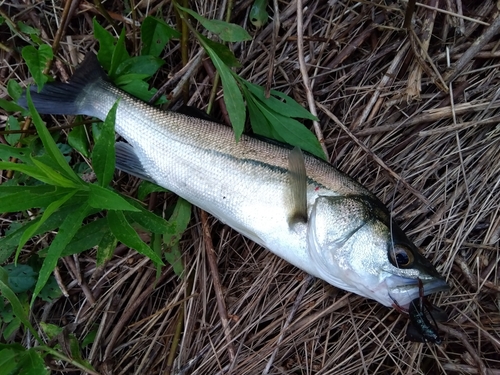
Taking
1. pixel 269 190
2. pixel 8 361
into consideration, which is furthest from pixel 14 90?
pixel 269 190

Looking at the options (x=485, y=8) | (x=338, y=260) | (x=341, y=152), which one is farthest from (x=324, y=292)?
(x=485, y=8)

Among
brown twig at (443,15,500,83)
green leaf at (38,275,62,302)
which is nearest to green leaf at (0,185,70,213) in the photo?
green leaf at (38,275,62,302)

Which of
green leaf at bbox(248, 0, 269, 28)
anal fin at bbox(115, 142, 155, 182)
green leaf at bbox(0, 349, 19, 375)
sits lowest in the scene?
green leaf at bbox(0, 349, 19, 375)

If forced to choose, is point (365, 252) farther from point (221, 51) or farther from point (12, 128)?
point (12, 128)

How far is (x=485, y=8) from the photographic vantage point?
2.67 meters

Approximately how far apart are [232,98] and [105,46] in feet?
3.06

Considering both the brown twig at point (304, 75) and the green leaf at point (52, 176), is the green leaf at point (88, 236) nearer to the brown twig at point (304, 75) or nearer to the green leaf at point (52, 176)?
the green leaf at point (52, 176)

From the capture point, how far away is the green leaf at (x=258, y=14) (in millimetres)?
2713

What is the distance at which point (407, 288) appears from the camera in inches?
85.9

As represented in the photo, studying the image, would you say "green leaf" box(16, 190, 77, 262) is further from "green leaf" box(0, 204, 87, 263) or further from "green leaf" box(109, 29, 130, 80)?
"green leaf" box(109, 29, 130, 80)

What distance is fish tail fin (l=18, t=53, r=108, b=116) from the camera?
8.56 feet

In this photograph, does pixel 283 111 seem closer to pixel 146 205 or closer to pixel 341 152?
pixel 341 152

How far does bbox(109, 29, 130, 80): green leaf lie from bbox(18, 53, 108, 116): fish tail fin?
0.25ft

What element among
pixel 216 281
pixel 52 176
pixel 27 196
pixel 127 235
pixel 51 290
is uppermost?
pixel 52 176
